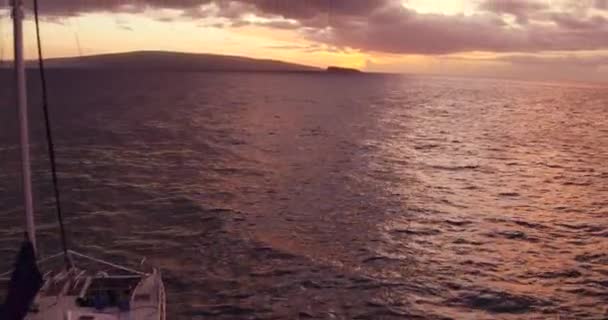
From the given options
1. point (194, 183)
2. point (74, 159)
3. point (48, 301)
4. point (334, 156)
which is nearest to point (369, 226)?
point (194, 183)

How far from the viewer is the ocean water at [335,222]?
92.7ft

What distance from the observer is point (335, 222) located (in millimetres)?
41125

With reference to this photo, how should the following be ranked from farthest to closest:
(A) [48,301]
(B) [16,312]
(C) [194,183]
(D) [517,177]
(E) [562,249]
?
(D) [517,177], (C) [194,183], (E) [562,249], (A) [48,301], (B) [16,312]

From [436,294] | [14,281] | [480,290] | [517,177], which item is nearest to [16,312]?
[14,281]

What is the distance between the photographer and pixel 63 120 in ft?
349

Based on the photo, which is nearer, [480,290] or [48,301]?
[48,301]

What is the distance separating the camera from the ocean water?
92.7 feet

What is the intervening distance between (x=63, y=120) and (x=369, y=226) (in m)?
85.0

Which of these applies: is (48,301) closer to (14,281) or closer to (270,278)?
(14,281)

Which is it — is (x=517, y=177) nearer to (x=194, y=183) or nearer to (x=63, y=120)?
(x=194, y=183)

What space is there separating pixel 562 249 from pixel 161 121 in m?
89.8

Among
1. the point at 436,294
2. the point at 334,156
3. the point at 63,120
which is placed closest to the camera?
the point at 436,294

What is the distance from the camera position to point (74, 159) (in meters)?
63.5

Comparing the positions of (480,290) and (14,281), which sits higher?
(14,281)
